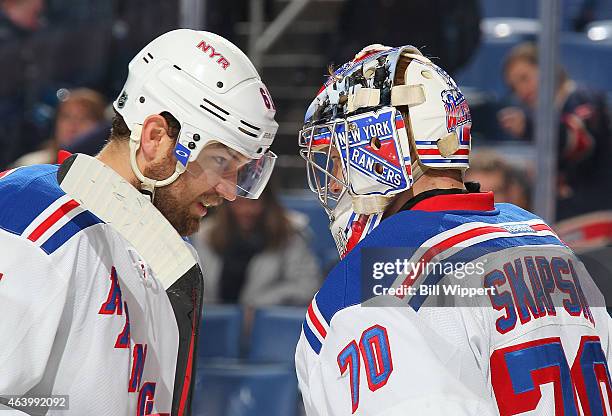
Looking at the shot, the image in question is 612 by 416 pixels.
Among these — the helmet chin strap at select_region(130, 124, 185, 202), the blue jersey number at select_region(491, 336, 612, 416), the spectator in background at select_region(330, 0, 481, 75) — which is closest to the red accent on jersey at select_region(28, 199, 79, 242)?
the helmet chin strap at select_region(130, 124, 185, 202)

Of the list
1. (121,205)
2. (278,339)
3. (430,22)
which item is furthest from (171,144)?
(430,22)

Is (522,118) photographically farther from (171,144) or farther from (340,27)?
(171,144)

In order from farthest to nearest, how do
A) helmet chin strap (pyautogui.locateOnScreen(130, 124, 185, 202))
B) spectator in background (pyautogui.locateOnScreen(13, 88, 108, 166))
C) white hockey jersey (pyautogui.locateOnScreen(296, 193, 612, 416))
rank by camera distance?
spectator in background (pyautogui.locateOnScreen(13, 88, 108, 166)), helmet chin strap (pyautogui.locateOnScreen(130, 124, 185, 202)), white hockey jersey (pyautogui.locateOnScreen(296, 193, 612, 416))

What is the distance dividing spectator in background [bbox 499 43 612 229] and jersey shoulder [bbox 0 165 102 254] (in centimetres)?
296

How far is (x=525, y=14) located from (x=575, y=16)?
0.76 ft

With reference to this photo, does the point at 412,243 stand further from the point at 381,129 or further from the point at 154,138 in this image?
the point at 154,138

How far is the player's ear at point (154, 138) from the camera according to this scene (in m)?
2.47

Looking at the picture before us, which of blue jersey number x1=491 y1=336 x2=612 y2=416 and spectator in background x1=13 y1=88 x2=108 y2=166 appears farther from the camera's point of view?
spectator in background x1=13 y1=88 x2=108 y2=166

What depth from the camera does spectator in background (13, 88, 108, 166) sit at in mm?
4926

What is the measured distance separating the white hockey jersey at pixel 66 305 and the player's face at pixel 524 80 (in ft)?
9.60

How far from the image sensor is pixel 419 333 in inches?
74.7

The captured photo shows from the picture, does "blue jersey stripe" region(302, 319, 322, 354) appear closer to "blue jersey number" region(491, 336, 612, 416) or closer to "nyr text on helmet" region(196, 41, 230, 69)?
"blue jersey number" region(491, 336, 612, 416)

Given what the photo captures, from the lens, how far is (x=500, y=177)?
4.64 meters

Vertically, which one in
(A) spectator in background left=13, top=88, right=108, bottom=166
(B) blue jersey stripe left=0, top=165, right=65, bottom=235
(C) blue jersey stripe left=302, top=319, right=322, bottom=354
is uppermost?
(B) blue jersey stripe left=0, top=165, right=65, bottom=235
